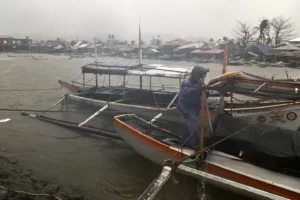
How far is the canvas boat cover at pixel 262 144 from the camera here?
4.32 metres

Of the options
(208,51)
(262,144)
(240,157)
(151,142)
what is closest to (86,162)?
(151,142)

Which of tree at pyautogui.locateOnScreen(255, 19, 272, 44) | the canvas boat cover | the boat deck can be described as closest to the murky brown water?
the boat deck

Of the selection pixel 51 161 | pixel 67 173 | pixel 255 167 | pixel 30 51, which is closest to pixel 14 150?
pixel 51 161

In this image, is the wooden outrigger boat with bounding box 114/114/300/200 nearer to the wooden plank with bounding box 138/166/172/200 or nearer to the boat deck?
the boat deck

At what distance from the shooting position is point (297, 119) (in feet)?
23.6

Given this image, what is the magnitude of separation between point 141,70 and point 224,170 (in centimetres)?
575

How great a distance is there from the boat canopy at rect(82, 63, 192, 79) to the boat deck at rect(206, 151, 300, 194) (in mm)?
3929

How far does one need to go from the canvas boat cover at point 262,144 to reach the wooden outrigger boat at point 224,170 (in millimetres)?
142

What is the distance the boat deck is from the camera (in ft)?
13.3

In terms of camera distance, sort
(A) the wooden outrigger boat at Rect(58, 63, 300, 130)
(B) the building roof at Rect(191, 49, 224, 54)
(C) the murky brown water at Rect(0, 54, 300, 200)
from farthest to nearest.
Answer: (B) the building roof at Rect(191, 49, 224, 54) → (A) the wooden outrigger boat at Rect(58, 63, 300, 130) → (C) the murky brown water at Rect(0, 54, 300, 200)

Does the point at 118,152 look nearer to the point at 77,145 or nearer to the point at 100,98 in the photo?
the point at 77,145

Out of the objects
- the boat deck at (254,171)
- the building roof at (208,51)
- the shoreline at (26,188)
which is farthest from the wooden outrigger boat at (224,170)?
the building roof at (208,51)

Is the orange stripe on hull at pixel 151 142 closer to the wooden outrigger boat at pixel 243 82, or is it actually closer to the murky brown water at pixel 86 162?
the murky brown water at pixel 86 162

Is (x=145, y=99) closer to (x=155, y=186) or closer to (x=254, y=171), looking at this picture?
(x=254, y=171)
